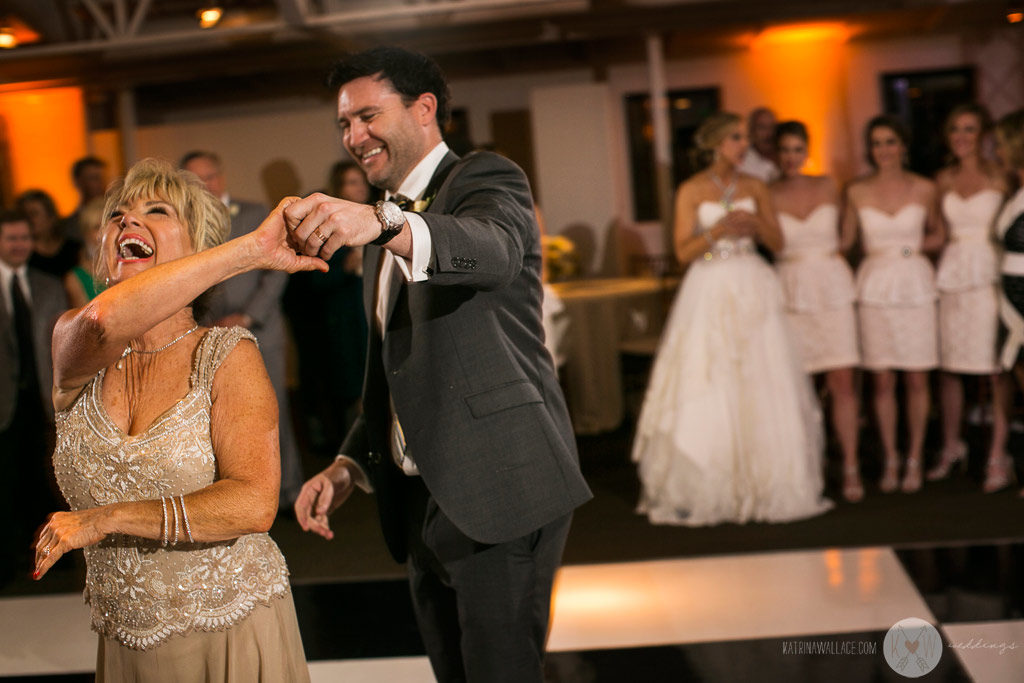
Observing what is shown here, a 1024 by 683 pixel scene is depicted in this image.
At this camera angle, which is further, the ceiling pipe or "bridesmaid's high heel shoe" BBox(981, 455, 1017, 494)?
the ceiling pipe

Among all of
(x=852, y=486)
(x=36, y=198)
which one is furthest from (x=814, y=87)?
(x=36, y=198)

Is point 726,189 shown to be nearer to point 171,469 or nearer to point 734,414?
point 734,414

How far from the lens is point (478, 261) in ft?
4.89

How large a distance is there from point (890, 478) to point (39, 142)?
860 centimetres

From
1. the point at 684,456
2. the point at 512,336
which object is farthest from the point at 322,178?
the point at 512,336

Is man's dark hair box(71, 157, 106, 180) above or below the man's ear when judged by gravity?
above

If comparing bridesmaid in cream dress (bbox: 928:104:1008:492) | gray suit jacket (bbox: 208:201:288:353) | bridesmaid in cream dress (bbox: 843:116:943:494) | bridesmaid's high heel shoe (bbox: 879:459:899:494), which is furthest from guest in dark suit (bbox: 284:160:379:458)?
bridesmaid in cream dress (bbox: 928:104:1008:492)

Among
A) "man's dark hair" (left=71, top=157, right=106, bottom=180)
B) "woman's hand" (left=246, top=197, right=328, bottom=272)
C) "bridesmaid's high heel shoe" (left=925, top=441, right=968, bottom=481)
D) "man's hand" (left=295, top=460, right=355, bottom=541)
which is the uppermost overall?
"man's dark hair" (left=71, top=157, right=106, bottom=180)

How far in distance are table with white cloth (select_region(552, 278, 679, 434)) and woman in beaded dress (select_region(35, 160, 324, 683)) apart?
491 centimetres

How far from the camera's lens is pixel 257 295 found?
4.86 meters

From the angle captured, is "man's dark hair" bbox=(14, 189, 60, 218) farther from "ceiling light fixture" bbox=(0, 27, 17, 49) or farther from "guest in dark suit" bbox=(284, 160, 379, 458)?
"ceiling light fixture" bbox=(0, 27, 17, 49)

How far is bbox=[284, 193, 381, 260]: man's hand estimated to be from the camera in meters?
1.31

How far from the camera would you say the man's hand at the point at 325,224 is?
4.31ft

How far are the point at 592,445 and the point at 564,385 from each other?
1.77ft
